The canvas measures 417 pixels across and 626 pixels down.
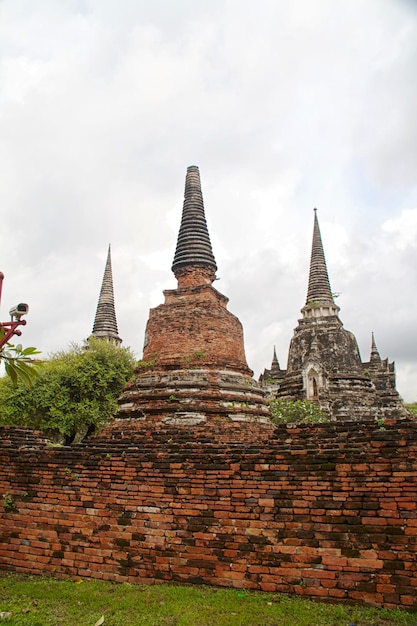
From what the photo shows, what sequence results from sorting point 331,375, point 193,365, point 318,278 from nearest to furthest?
point 193,365 < point 331,375 < point 318,278

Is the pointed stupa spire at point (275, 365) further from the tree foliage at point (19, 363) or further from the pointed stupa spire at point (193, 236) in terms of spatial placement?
the tree foliage at point (19, 363)

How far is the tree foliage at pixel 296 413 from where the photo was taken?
20.5 meters

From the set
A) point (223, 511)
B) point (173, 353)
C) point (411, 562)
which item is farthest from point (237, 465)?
point (173, 353)

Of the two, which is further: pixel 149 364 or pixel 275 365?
pixel 275 365

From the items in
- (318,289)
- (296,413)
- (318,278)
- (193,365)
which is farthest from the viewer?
A: (318,278)

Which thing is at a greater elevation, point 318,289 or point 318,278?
point 318,278

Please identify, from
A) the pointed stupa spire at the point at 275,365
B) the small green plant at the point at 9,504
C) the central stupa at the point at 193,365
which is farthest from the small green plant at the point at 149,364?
the pointed stupa spire at the point at 275,365

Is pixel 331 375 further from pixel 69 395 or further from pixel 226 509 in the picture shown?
pixel 226 509

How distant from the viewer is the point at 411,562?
20.4 feet

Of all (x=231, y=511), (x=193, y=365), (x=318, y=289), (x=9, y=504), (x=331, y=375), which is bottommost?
(x=231, y=511)

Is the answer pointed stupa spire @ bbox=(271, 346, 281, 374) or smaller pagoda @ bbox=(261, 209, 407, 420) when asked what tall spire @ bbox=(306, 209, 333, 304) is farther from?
pointed stupa spire @ bbox=(271, 346, 281, 374)

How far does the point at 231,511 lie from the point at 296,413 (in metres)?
14.3

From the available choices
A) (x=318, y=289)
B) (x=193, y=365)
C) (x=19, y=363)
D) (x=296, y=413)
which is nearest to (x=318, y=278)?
(x=318, y=289)

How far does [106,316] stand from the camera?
37750 millimetres
